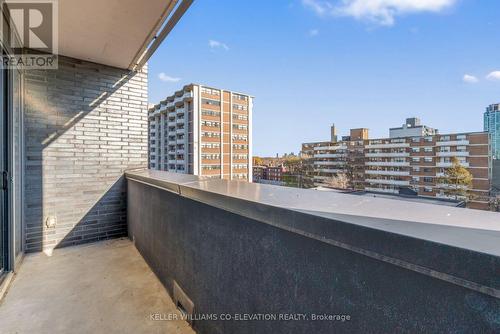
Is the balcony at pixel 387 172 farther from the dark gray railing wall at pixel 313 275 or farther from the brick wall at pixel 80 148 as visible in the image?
the dark gray railing wall at pixel 313 275

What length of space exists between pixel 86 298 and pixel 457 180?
31.1 meters

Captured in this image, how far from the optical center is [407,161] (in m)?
28.6

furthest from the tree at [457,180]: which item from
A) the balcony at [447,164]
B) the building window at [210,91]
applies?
the building window at [210,91]

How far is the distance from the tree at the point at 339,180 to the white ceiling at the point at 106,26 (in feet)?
99.6

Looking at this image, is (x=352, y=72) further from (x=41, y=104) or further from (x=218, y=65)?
(x=41, y=104)

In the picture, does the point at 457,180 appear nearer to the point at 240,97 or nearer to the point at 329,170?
the point at 329,170

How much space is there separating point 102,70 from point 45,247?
98.6 inches

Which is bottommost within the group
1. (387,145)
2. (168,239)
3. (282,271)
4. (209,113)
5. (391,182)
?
(391,182)

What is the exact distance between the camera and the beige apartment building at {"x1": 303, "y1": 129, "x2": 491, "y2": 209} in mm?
24219

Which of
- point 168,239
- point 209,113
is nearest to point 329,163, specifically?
point 209,113

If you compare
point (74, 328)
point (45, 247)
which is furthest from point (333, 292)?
point (45, 247)

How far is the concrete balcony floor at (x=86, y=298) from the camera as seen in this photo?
1671mm

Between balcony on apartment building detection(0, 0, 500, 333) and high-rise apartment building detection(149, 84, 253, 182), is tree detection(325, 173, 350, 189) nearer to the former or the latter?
high-rise apartment building detection(149, 84, 253, 182)

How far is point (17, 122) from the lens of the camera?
8.64 feet
